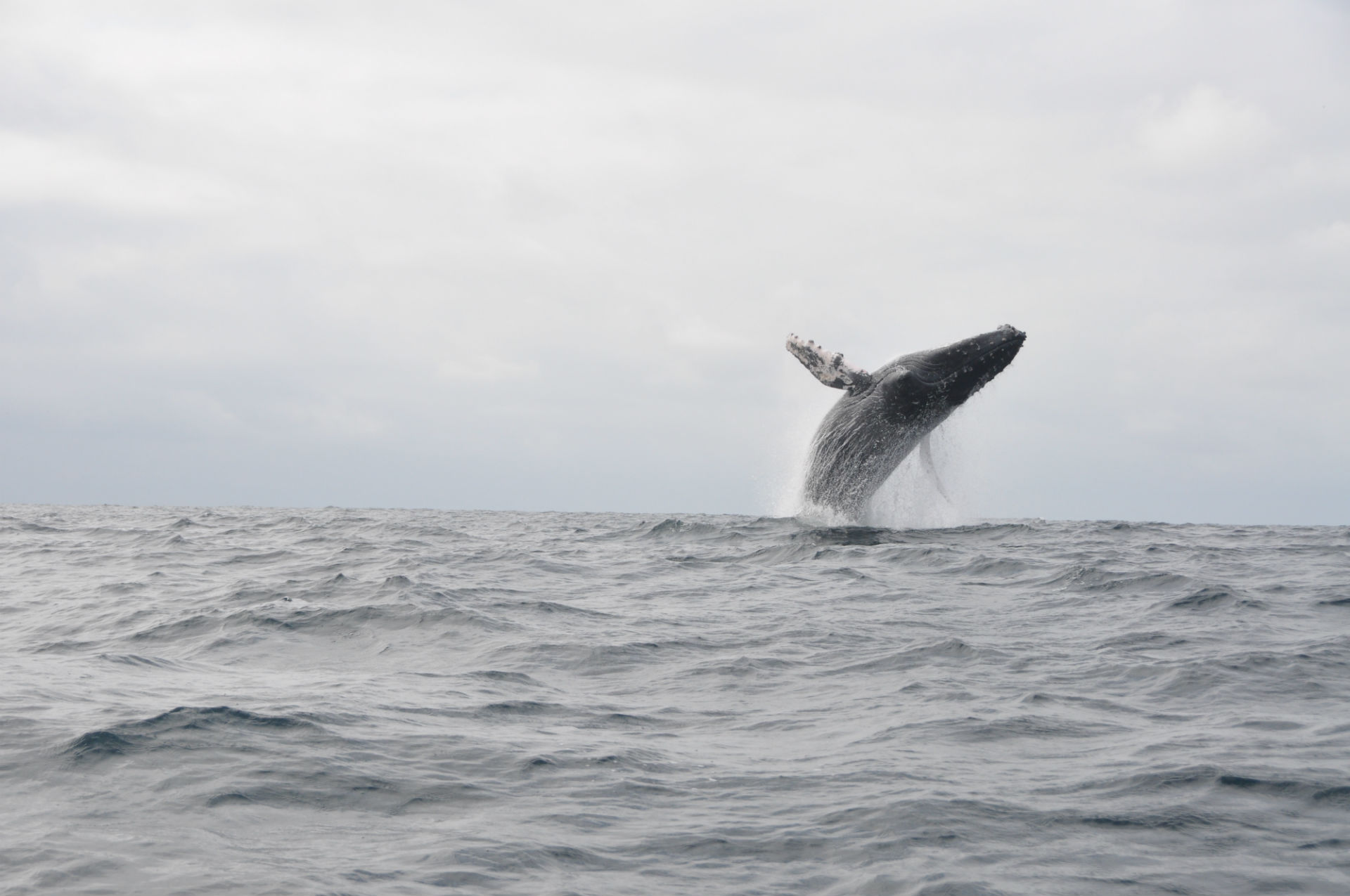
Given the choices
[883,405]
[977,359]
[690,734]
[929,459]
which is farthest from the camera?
[929,459]

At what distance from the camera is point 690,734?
26.4 feet

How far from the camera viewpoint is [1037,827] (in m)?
5.89

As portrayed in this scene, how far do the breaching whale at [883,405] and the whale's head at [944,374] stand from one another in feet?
0.04

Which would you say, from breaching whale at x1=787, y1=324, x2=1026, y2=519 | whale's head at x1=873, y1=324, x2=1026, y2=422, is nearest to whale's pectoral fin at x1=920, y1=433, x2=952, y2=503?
breaching whale at x1=787, y1=324, x2=1026, y2=519

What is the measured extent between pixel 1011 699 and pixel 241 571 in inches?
528

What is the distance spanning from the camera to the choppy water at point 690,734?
5.47 m

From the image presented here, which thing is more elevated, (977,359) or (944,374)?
(977,359)

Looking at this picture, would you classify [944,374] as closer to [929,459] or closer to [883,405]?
[883,405]

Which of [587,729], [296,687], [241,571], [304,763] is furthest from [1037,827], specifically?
[241,571]

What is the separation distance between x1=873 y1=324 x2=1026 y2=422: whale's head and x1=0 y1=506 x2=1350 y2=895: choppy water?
381 centimetres

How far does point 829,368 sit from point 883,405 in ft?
3.76

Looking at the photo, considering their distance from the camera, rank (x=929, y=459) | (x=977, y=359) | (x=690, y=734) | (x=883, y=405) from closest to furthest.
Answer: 1. (x=690, y=734)
2. (x=977, y=359)
3. (x=883, y=405)
4. (x=929, y=459)

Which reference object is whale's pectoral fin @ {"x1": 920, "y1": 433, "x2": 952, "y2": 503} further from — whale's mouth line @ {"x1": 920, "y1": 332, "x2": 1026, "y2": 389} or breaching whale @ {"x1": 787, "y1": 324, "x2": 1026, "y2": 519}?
whale's mouth line @ {"x1": 920, "y1": 332, "x2": 1026, "y2": 389}

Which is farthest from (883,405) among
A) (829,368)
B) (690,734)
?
(690,734)
